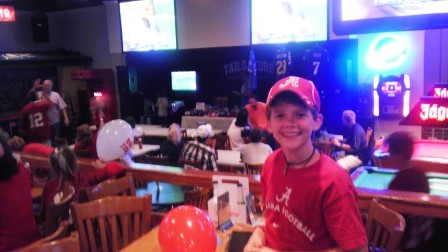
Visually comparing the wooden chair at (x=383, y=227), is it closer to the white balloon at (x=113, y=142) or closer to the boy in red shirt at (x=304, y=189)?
the boy in red shirt at (x=304, y=189)

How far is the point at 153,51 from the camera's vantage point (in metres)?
10.7

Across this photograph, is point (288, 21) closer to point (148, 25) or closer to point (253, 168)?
point (148, 25)

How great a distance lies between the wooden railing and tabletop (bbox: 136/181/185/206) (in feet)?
1.60

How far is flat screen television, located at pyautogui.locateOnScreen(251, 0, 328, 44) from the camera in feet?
26.8

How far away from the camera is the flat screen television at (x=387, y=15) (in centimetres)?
220

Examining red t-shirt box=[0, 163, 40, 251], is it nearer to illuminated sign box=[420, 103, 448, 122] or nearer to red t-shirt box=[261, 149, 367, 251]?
red t-shirt box=[261, 149, 367, 251]

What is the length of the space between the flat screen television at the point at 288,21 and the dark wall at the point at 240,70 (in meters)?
0.22

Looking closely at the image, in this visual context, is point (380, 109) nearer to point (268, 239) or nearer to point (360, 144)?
point (360, 144)

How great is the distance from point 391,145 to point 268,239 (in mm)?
1986

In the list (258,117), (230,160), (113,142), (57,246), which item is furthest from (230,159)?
(57,246)

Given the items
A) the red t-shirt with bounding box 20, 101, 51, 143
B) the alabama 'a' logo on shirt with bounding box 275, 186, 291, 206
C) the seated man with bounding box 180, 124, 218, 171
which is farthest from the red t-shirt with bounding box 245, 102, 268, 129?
the alabama 'a' logo on shirt with bounding box 275, 186, 291, 206

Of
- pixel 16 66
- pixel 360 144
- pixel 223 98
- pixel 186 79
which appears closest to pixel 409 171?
pixel 360 144

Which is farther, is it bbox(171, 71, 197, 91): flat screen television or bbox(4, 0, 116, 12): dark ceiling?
bbox(4, 0, 116, 12): dark ceiling

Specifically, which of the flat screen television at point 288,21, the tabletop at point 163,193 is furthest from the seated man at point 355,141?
the tabletop at point 163,193
